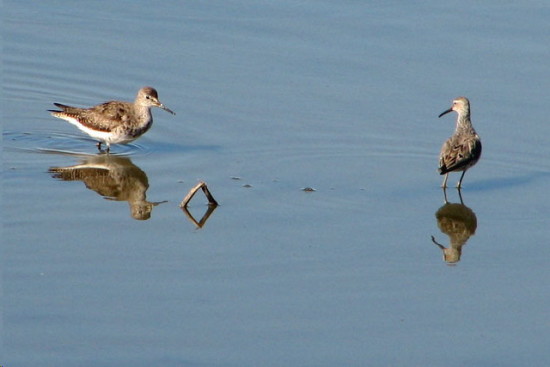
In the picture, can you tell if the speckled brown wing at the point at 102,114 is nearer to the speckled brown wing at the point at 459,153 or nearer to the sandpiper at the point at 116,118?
the sandpiper at the point at 116,118

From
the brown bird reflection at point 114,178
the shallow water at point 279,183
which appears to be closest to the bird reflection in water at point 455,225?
the shallow water at point 279,183

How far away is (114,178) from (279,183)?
1.78 m

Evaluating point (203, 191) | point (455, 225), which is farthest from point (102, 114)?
point (455, 225)

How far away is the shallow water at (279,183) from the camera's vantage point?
8812 millimetres

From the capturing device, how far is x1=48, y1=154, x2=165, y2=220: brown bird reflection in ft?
38.7

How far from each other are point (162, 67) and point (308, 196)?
14.5 ft

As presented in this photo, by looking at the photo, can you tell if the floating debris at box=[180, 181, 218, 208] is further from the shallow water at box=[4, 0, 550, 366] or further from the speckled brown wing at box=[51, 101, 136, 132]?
the speckled brown wing at box=[51, 101, 136, 132]

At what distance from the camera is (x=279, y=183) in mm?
12430

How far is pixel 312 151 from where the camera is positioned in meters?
13.5

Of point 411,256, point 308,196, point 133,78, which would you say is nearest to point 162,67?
point 133,78

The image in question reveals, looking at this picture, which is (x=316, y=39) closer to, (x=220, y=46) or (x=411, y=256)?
(x=220, y=46)

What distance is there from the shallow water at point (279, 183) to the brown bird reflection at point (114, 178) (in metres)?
0.04

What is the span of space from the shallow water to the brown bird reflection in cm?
4

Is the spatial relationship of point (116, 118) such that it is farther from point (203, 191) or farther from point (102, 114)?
point (203, 191)
